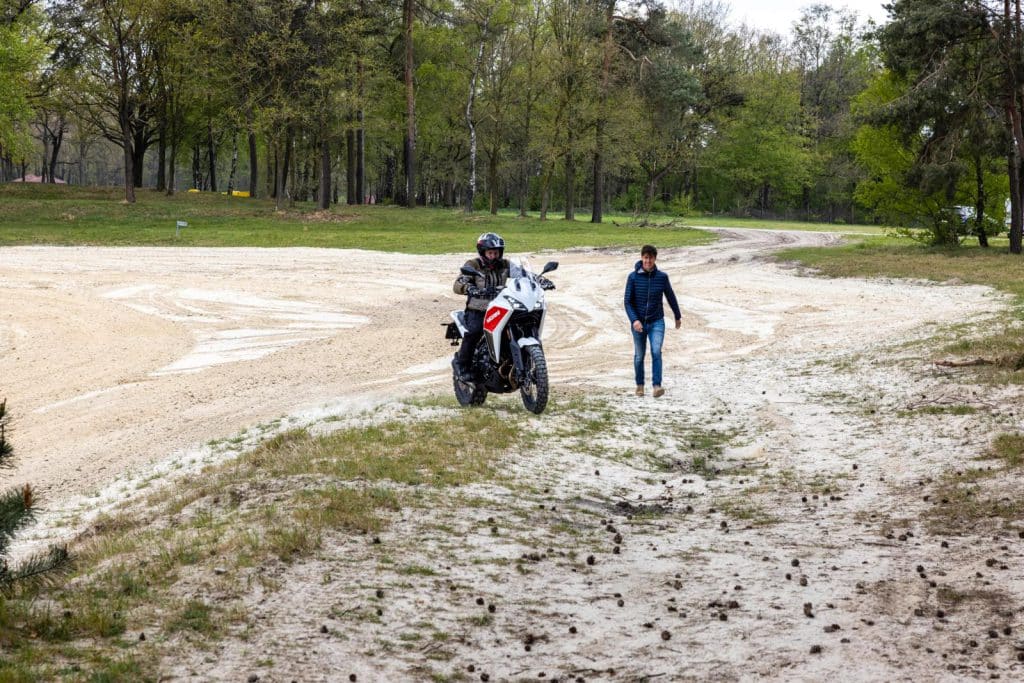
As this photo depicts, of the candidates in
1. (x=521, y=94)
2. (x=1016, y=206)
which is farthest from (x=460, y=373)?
(x=521, y=94)

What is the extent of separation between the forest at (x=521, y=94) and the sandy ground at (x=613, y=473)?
1307 centimetres

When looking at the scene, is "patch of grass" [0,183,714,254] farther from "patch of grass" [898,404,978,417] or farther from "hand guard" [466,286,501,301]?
"patch of grass" [898,404,978,417]

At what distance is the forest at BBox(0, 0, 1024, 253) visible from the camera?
121 feet

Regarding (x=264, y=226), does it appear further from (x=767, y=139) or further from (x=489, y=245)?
(x=767, y=139)

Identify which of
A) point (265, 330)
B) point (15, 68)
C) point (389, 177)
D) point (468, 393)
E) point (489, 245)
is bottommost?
point (265, 330)

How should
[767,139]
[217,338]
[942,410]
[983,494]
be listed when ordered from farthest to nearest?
[767,139]
[217,338]
[942,410]
[983,494]

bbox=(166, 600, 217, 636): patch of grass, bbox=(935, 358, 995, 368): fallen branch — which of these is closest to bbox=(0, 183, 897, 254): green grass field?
bbox=(935, 358, 995, 368): fallen branch

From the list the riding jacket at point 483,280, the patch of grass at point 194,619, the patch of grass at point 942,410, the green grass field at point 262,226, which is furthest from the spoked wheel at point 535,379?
the green grass field at point 262,226

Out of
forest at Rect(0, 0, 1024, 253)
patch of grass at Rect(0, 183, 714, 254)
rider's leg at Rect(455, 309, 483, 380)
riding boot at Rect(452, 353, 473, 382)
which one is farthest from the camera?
patch of grass at Rect(0, 183, 714, 254)

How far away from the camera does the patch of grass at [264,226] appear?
40812mm

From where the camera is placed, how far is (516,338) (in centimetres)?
1194

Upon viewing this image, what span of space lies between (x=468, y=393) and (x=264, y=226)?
126 ft

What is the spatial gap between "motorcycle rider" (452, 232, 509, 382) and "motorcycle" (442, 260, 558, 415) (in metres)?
0.07

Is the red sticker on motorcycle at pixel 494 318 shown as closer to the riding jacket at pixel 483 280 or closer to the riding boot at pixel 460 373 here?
the riding jacket at pixel 483 280
